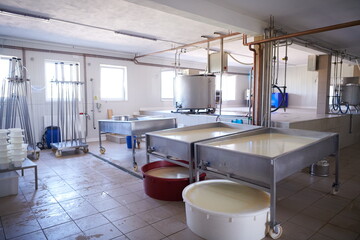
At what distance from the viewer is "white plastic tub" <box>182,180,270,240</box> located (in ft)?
6.00

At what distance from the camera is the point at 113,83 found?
705 centimetres

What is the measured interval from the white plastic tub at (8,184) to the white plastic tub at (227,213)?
2214mm

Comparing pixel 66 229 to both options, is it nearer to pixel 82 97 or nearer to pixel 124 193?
pixel 124 193

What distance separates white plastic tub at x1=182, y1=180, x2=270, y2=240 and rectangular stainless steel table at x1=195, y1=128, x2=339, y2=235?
13cm

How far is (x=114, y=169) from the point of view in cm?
402

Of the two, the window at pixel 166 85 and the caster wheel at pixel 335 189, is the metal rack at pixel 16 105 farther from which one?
the caster wheel at pixel 335 189

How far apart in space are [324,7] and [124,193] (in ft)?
12.1

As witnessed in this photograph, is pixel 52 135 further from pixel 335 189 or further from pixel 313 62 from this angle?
pixel 313 62

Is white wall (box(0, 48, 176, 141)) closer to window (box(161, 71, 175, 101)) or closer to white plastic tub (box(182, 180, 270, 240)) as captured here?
window (box(161, 71, 175, 101))

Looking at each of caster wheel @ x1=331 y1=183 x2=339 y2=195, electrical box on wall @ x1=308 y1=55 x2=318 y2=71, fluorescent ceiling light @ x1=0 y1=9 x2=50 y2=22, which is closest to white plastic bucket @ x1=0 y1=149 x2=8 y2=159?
fluorescent ceiling light @ x1=0 y1=9 x2=50 y2=22

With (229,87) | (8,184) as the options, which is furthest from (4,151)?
(229,87)

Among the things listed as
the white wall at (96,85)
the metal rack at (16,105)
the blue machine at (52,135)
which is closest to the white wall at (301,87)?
the white wall at (96,85)

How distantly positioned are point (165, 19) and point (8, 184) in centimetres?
321

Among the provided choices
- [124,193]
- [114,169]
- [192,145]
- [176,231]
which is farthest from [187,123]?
[176,231]
